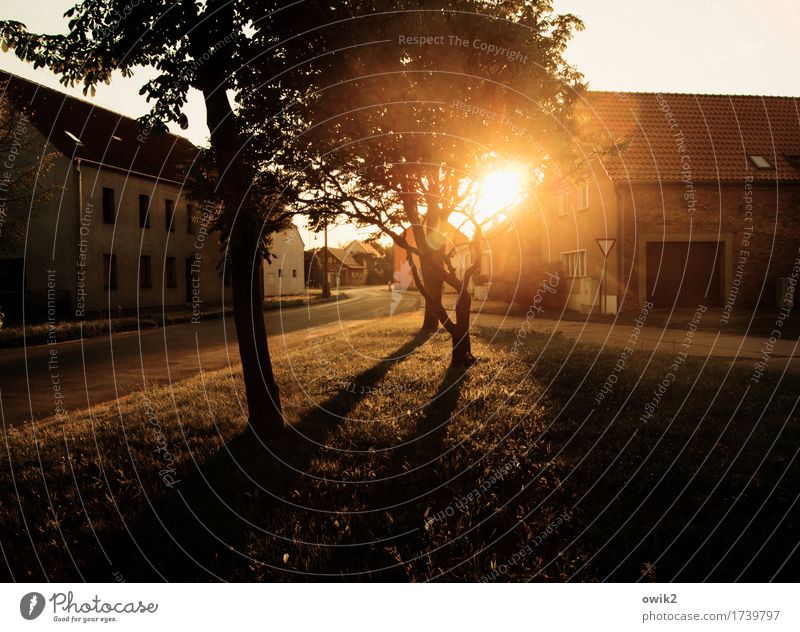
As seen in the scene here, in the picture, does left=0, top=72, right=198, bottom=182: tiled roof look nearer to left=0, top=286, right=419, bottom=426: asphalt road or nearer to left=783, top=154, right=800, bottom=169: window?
left=0, top=286, right=419, bottom=426: asphalt road

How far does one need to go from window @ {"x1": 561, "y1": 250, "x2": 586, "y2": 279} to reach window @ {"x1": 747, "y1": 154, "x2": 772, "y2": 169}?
706cm

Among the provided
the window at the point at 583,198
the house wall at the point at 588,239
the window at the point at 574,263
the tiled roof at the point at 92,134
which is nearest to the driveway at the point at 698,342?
the house wall at the point at 588,239

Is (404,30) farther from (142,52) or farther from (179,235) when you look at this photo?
(179,235)

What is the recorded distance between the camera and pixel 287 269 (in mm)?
56250

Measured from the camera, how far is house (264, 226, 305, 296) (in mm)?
51559

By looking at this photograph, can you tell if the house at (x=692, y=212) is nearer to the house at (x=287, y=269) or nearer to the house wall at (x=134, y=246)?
the house wall at (x=134, y=246)

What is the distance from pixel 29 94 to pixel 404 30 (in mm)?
25978

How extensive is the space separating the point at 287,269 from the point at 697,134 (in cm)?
3949

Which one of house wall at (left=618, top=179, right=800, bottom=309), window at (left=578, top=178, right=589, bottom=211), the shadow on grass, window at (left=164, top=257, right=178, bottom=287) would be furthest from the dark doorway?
the shadow on grass

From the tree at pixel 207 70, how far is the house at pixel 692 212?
17256 millimetres

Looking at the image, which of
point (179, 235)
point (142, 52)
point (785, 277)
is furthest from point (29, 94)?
point (785, 277)

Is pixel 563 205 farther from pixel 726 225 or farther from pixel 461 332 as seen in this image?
pixel 461 332

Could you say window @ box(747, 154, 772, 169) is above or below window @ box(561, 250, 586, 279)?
above

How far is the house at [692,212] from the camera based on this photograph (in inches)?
877
